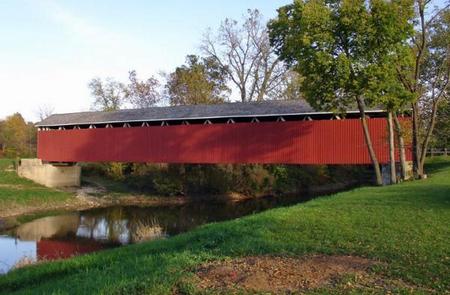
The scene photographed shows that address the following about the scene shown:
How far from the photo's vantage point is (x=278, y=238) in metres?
7.37

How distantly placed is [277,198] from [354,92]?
1287 centimetres

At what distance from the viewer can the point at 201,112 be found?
2309cm

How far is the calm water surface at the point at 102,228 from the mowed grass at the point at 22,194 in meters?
2.71

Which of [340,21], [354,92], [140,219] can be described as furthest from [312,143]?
[140,219]

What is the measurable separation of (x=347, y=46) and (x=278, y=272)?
46.0 feet

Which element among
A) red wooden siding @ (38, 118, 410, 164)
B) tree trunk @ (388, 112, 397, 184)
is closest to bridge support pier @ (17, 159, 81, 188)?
red wooden siding @ (38, 118, 410, 164)

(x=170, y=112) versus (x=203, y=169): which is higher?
(x=170, y=112)

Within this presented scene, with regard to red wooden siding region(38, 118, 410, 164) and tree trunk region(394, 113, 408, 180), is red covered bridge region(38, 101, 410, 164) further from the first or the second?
tree trunk region(394, 113, 408, 180)

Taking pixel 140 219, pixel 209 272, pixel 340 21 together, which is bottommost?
pixel 140 219

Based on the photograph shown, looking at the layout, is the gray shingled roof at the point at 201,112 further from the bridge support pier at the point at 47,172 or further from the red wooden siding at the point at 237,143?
the bridge support pier at the point at 47,172

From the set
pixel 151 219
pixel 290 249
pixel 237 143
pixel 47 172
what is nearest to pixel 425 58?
pixel 237 143

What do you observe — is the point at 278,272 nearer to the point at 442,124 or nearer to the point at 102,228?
the point at 102,228

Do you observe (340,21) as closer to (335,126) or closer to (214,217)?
(335,126)

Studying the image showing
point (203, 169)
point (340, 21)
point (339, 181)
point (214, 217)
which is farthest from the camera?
point (339, 181)
